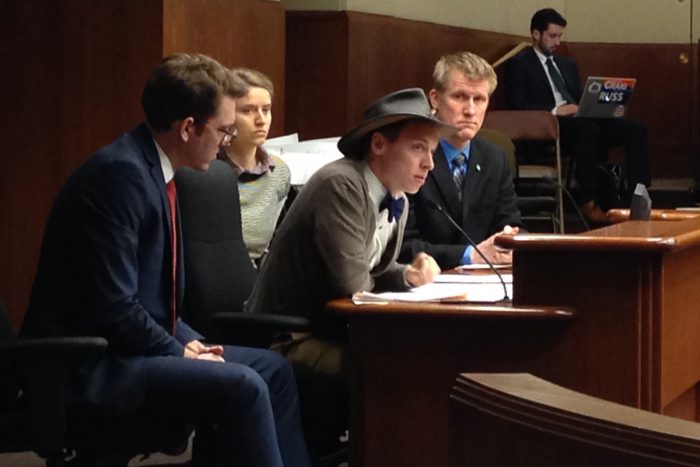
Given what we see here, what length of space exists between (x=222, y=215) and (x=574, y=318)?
51.1 inches

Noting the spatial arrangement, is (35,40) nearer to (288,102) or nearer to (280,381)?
(288,102)

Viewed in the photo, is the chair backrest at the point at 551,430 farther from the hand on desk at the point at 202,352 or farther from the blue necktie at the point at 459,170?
the blue necktie at the point at 459,170

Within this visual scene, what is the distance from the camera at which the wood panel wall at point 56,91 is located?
19.7ft

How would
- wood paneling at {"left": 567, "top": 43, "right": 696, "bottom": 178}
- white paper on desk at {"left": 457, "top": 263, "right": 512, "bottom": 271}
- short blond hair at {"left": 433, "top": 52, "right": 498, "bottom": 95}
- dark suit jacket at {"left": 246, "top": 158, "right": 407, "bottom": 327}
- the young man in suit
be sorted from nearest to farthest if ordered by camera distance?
dark suit jacket at {"left": 246, "top": 158, "right": 407, "bottom": 327}, white paper on desk at {"left": 457, "top": 263, "right": 512, "bottom": 271}, the young man in suit, short blond hair at {"left": 433, "top": 52, "right": 498, "bottom": 95}, wood paneling at {"left": 567, "top": 43, "right": 696, "bottom": 178}

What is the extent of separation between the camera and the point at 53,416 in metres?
2.94

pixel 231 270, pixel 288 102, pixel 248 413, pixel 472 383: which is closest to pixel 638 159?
pixel 288 102

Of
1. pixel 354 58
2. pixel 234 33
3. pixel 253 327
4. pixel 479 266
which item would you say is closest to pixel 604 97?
pixel 354 58

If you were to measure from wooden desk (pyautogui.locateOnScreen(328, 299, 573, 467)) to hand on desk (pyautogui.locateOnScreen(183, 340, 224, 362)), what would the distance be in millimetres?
343

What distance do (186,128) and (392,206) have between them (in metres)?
0.66

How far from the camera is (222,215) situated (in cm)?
379

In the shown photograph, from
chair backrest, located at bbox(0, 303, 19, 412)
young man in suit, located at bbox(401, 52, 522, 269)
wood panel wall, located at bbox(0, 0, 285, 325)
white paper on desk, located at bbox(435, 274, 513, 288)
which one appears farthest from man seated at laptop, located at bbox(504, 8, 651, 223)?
chair backrest, located at bbox(0, 303, 19, 412)

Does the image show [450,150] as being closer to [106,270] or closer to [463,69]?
[463,69]

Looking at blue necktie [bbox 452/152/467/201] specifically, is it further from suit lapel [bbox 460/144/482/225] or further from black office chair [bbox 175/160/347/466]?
black office chair [bbox 175/160/347/466]

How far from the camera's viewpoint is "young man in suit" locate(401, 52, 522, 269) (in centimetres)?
439
